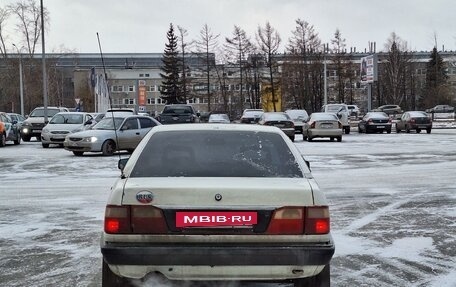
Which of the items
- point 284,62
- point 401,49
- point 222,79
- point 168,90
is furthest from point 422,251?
point 401,49

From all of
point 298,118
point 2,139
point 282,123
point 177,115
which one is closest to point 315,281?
point 282,123

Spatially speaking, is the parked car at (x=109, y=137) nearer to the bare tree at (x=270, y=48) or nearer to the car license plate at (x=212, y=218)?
the car license plate at (x=212, y=218)

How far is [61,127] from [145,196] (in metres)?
22.3

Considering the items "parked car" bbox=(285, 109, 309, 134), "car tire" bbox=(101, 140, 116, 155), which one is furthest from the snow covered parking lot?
"parked car" bbox=(285, 109, 309, 134)

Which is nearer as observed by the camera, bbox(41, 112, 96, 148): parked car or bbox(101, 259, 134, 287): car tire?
bbox(101, 259, 134, 287): car tire

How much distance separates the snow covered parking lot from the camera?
560 centimetres

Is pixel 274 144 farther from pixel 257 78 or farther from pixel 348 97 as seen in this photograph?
pixel 348 97

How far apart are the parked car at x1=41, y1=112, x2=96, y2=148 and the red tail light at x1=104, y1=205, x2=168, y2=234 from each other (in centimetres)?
2055

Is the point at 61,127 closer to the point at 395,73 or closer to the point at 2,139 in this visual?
the point at 2,139

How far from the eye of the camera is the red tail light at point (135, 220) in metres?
3.89

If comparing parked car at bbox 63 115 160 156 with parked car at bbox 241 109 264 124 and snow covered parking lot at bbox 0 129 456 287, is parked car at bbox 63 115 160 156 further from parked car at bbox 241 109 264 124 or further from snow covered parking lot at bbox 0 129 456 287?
parked car at bbox 241 109 264 124

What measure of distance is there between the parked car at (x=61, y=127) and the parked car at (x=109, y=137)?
3.65 meters

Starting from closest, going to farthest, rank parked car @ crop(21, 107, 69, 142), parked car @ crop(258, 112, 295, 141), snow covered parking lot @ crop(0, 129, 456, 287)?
snow covered parking lot @ crop(0, 129, 456, 287), parked car @ crop(258, 112, 295, 141), parked car @ crop(21, 107, 69, 142)

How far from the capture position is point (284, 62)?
6500cm
